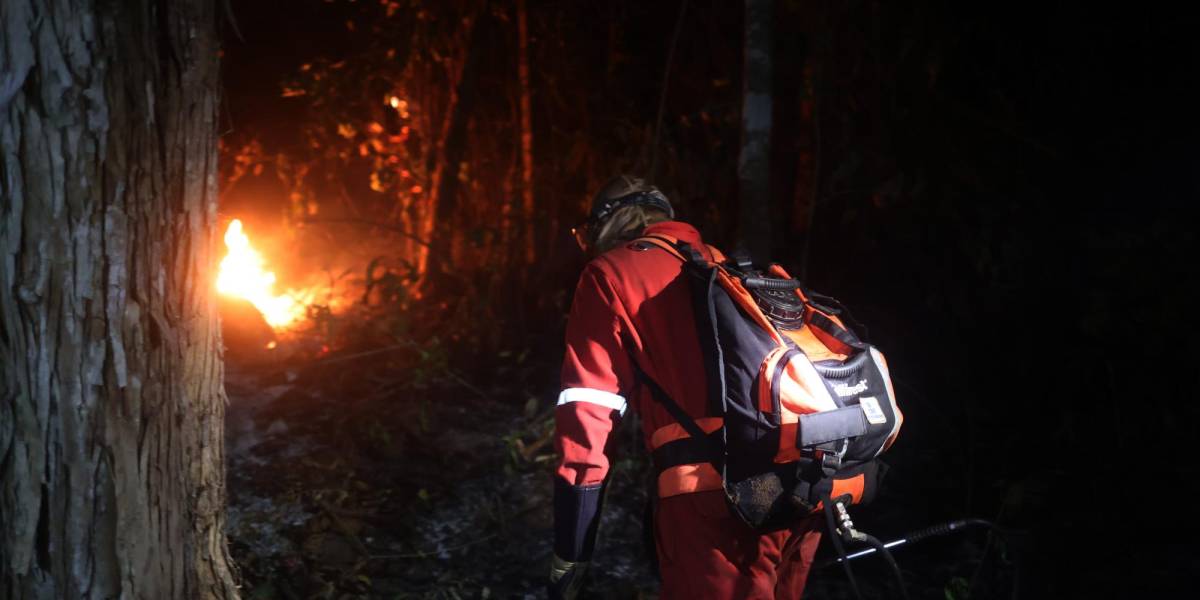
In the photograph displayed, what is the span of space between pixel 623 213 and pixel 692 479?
996mm

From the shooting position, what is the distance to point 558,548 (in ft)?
8.07

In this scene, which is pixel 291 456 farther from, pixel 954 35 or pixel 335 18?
pixel 954 35

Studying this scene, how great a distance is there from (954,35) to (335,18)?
5.36m

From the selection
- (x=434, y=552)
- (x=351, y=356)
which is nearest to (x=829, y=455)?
(x=434, y=552)

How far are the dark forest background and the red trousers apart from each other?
6.48ft

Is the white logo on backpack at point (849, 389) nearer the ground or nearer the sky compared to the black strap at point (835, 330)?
nearer the ground

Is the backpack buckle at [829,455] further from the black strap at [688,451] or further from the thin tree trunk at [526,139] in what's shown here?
the thin tree trunk at [526,139]

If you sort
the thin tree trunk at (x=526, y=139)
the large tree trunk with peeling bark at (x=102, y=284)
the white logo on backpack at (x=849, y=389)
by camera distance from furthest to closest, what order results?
the thin tree trunk at (x=526, y=139) < the white logo on backpack at (x=849, y=389) < the large tree trunk with peeling bark at (x=102, y=284)

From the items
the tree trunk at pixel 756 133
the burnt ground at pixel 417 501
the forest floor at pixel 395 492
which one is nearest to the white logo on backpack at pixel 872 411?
the burnt ground at pixel 417 501

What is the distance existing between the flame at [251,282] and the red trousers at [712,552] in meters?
5.83

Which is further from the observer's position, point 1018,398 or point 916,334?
point 916,334

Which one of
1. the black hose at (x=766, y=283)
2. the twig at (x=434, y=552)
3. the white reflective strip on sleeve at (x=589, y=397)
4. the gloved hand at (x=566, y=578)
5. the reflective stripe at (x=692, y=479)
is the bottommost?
the twig at (x=434, y=552)

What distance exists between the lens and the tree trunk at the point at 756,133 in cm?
464

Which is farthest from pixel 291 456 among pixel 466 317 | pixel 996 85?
pixel 996 85
